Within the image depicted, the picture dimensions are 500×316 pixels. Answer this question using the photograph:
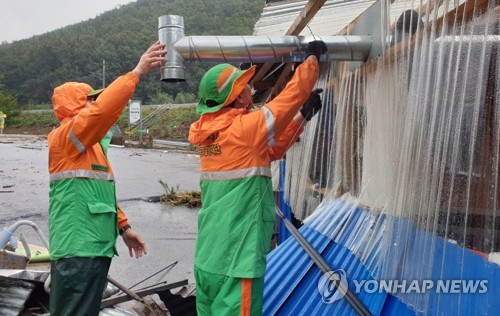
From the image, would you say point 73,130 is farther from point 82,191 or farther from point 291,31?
point 291,31

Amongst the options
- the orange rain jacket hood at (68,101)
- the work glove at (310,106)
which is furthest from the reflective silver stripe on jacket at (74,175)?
the work glove at (310,106)

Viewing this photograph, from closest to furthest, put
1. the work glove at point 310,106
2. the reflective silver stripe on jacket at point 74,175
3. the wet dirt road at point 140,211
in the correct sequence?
the work glove at point 310,106 → the reflective silver stripe on jacket at point 74,175 → the wet dirt road at point 140,211

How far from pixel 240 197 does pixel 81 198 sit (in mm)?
1027

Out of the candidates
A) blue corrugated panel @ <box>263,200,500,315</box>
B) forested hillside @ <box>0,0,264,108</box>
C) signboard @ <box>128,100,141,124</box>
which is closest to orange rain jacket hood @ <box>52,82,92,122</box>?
blue corrugated panel @ <box>263,200,500,315</box>

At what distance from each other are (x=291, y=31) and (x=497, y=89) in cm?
154

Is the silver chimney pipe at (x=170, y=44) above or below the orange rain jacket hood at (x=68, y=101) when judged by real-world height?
above

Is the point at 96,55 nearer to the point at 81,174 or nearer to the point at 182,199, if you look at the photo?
the point at 182,199

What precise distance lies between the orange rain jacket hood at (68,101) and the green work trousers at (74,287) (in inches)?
34.4

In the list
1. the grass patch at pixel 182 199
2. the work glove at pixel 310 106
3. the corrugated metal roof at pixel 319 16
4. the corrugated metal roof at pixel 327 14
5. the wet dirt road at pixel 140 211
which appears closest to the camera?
the corrugated metal roof at pixel 327 14

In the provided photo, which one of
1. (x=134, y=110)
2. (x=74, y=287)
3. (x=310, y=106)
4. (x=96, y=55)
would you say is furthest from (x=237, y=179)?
(x=96, y=55)

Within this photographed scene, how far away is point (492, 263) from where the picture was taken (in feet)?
6.18

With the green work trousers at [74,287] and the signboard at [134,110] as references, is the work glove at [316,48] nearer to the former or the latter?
the green work trousers at [74,287]

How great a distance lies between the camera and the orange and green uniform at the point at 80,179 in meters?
2.54

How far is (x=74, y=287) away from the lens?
2652mm
